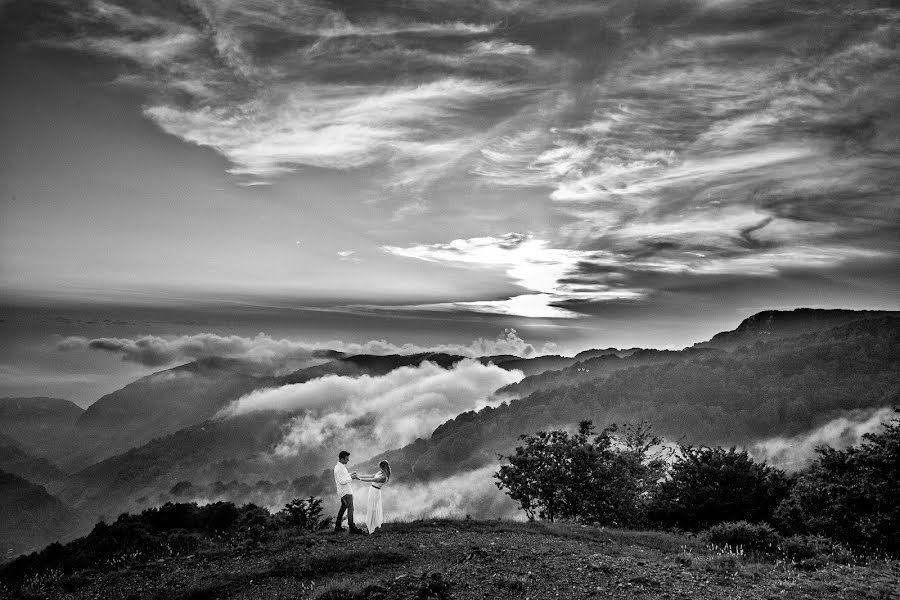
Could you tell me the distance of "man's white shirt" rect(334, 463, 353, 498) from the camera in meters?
21.5

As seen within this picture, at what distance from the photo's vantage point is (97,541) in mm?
21312

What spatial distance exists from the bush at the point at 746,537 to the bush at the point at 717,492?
1153 cm

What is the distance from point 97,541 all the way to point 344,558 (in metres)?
10.9

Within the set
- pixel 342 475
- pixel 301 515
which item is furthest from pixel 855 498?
pixel 301 515

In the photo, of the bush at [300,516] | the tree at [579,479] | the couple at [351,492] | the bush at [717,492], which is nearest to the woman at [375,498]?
the couple at [351,492]

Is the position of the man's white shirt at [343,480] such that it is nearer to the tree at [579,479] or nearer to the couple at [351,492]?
the couple at [351,492]

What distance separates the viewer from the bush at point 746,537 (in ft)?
64.3

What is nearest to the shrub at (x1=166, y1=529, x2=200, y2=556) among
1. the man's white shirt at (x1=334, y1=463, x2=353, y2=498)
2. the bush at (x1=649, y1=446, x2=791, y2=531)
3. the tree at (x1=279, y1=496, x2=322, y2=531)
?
the tree at (x1=279, y1=496, x2=322, y2=531)

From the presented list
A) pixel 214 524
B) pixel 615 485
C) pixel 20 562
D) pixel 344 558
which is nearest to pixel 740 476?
pixel 615 485

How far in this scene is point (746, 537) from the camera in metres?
20.4

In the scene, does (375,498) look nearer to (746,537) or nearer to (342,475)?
(342,475)

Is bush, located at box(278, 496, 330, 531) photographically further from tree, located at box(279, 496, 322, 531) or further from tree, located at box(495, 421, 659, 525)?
tree, located at box(495, 421, 659, 525)

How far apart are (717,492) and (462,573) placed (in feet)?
77.3

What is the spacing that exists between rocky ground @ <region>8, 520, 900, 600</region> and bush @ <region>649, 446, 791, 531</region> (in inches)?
513
